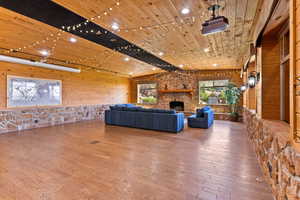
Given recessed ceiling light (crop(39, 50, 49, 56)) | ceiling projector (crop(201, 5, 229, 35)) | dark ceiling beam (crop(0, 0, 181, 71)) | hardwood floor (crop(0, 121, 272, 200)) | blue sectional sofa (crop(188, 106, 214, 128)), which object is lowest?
hardwood floor (crop(0, 121, 272, 200))

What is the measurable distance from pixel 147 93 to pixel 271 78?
9.09 m

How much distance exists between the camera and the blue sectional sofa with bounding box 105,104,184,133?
5363 millimetres

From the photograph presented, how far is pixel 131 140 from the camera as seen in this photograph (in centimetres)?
446

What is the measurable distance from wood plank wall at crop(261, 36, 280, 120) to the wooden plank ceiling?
33.6 inches

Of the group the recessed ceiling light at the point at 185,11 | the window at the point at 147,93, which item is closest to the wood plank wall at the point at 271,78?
the recessed ceiling light at the point at 185,11

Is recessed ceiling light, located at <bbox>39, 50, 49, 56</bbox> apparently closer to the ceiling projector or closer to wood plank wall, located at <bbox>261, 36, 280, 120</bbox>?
the ceiling projector

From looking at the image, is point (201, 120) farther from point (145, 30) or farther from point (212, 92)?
point (145, 30)

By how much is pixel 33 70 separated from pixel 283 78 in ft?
26.7

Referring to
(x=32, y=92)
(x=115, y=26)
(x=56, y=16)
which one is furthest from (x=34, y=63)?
(x=115, y=26)

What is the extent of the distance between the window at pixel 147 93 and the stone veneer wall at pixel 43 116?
3.76 meters

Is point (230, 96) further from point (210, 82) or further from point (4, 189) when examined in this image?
point (4, 189)

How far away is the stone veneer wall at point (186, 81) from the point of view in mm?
8779

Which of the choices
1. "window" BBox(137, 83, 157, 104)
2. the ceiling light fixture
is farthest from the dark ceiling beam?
"window" BBox(137, 83, 157, 104)

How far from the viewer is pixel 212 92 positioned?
9.15m
